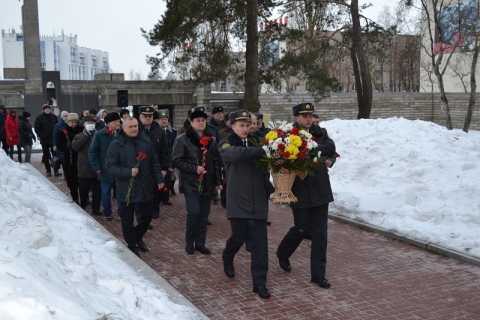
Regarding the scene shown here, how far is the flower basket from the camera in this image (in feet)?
21.3

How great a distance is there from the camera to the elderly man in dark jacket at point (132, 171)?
307 inches

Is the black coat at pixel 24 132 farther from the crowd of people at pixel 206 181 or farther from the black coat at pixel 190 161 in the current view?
the black coat at pixel 190 161

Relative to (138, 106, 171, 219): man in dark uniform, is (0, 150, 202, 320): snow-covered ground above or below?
below

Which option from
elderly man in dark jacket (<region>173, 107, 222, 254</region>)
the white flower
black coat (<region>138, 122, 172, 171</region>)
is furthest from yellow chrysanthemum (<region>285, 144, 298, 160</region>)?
black coat (<region>138, 122, 172, 171</region>)

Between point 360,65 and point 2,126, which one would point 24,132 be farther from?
point 360,65

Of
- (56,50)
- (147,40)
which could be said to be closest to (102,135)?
(147,40)

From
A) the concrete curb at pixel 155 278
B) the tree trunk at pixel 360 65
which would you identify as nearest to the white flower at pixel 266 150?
the concrete curb at pixel 155 278

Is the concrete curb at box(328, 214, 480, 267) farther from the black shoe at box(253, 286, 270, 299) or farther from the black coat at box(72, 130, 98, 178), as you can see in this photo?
the black coat at box(72, 130, 98, 178)

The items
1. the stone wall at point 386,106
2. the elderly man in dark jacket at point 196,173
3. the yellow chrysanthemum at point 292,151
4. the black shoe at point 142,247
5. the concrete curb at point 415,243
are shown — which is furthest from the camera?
the stone wall at point 386,106

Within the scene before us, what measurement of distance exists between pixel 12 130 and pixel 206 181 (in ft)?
39.5

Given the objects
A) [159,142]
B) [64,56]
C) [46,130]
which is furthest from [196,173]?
[64,56]

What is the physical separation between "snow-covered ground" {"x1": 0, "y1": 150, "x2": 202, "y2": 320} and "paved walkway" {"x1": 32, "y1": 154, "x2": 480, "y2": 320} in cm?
88

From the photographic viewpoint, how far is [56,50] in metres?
141

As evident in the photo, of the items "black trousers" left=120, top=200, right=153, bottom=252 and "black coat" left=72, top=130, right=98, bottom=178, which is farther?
"black coat" left=72, top=130, right=98, bottom=178
